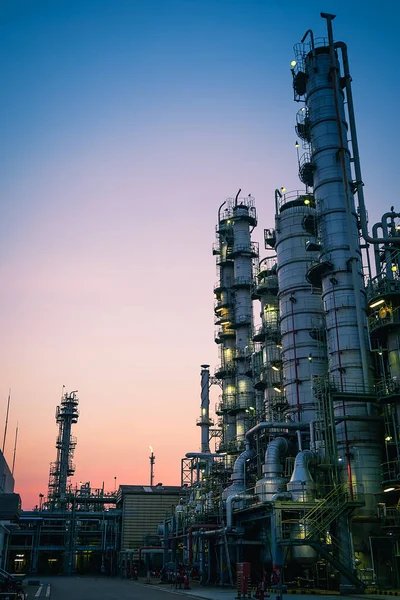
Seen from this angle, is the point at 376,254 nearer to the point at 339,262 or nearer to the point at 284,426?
the point at 339,262

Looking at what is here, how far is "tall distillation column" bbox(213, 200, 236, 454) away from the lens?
66.2m

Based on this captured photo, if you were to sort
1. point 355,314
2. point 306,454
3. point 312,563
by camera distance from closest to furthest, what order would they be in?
point 312,563, point 306,454, point 355,314

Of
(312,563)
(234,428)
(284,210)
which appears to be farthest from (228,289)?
(312,563)

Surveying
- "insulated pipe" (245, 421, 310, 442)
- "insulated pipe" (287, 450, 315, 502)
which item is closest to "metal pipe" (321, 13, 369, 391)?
"insulated pipe" (287, 450, 315, 502)

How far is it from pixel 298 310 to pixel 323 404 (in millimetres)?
11283

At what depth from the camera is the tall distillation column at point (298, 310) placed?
140 ft

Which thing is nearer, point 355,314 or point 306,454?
point 306,454

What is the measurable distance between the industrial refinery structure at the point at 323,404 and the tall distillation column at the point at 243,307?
27.6 feet

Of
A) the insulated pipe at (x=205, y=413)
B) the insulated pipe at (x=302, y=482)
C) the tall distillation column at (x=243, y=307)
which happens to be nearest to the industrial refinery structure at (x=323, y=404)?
the insulated pipe at (x=302, y=482)

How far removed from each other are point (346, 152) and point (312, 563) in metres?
26.2

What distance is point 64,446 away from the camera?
297ft

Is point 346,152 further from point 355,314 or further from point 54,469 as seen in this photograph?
point 54,469

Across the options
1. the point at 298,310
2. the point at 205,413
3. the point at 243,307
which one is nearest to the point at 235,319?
the point at 243,307

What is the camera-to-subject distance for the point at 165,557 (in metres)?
50.9
